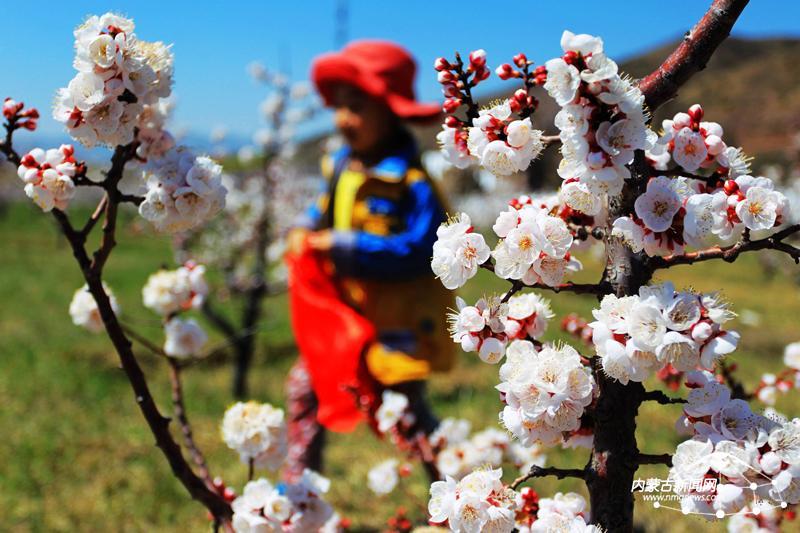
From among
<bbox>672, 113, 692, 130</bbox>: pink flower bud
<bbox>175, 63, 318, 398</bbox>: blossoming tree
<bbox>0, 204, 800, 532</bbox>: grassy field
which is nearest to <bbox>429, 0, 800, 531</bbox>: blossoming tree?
<bbox>672, 113, 692, 130</bbox>: pink flower bud

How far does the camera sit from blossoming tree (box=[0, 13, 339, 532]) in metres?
1.26

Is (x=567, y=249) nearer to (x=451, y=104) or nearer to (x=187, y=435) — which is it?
(x=451, y=104)

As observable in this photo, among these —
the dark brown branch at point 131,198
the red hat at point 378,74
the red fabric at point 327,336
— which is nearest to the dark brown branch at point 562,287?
the dark brown branch at point 131,198

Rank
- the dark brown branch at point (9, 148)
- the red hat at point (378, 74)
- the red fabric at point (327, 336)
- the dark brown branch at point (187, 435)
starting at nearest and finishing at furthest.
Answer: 1. the dark brown branch at point (9, 148)
2. the dark brown branch at point (187, 435)
3. the red fabric at point (327, 336)
4. the red hat at point (378, 74)

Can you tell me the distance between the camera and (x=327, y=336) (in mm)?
3367

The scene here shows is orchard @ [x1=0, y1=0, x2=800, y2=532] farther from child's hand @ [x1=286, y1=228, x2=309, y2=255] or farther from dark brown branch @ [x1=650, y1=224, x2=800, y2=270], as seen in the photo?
child's hand @ [x1=286, y1=228, x2=309, y2=255]

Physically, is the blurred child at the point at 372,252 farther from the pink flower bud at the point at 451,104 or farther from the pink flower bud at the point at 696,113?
the pink flower bud at the point at 696,113

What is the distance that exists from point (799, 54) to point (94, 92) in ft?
178

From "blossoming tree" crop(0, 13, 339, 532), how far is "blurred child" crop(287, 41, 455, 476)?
1.46m

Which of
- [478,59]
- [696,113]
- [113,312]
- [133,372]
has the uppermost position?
[478,59]

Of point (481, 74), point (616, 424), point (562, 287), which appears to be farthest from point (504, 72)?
point (616, 424)

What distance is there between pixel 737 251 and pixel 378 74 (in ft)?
8.72

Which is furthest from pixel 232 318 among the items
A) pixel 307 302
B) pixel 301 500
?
pixel 301 500

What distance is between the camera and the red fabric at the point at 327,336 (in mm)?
3166
